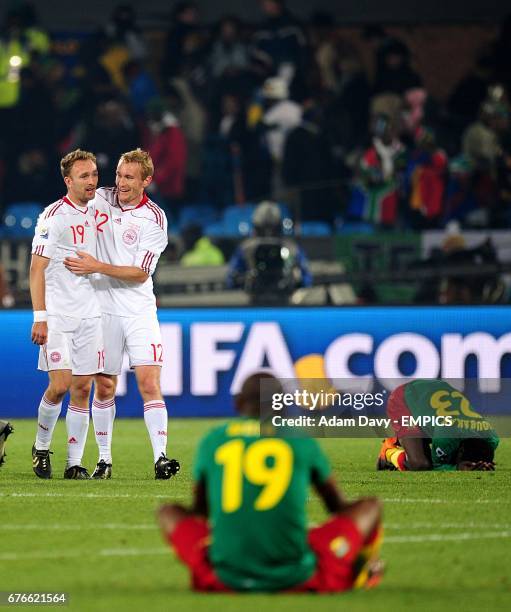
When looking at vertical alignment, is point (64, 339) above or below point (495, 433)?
above

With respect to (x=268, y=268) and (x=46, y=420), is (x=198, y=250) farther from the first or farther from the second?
(x=46, y=420)

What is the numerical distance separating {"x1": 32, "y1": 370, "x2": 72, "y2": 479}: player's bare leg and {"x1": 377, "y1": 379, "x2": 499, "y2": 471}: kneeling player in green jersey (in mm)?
2314

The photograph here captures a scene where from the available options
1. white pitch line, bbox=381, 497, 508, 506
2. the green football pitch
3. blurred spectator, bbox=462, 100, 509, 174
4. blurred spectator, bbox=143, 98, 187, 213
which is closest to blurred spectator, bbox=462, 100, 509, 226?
blurred spectator, bbox=462, 100, 509, 174

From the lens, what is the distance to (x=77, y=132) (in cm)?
1955

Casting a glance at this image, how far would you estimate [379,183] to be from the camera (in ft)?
60.0

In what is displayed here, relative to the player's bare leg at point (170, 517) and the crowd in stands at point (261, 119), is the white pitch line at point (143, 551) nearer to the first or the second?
the player's bare leg at point (170, 517)

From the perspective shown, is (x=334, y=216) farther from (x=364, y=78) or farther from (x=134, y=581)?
(x=134, y=581)

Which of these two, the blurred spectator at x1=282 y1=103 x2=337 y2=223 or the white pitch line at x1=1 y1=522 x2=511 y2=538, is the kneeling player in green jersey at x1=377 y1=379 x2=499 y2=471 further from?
the blurred spectator at x1=282 y1=103 x2=337 y2=223

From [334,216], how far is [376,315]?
11.2ft

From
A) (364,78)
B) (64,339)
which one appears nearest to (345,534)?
(64,339)

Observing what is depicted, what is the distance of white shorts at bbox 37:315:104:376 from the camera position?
994 centimetres

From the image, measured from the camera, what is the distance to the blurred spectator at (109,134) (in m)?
19.0

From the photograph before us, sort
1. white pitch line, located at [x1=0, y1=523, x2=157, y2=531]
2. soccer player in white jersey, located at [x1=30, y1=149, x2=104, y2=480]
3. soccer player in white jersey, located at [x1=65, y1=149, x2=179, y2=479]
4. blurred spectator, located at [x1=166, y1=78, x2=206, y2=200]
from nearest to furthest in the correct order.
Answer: white pitch line, located at [x1=0, y1=523, x2=157, y2=531] < soccer player in white jersey, located at [x1=30, y1=149, x2=104, y2=480] < soccer player in white jersey, located at [x1=65, y1=149, x2=179, y2=479] < blurred spectator, located at [x1=166, y1=78, x2=206, y2=200]

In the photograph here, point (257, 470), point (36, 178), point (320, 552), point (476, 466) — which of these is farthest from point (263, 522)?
point (36, 178)
